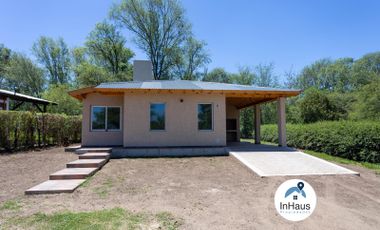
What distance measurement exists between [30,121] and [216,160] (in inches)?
365

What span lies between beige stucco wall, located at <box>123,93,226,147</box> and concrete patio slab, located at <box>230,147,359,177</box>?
1.67 m

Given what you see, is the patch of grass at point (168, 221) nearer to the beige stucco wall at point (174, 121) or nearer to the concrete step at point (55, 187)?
the concrete step at point (55, 187)

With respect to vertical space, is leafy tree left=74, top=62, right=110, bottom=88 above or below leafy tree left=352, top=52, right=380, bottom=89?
below

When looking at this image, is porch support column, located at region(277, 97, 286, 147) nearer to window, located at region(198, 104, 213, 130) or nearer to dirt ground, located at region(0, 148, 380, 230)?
window, located at region(198, 104, 213, 130)

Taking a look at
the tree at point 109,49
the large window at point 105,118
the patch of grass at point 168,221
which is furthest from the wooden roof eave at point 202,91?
the tree at point 109,49

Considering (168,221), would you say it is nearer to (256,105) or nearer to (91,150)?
(91,150)

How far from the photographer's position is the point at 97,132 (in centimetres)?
1032

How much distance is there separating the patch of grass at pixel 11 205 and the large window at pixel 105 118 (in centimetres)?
640

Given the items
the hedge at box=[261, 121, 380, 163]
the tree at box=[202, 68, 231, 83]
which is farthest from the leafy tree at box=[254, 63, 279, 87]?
the hedge at box=[261, 121, 380, 163]

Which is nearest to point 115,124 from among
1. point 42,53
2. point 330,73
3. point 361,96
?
point 361,96

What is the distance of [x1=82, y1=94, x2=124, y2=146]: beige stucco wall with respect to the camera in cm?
1026

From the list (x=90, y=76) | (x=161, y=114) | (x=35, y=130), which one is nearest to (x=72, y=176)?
(x=161, y=114)

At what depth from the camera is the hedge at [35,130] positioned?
952 centimetres

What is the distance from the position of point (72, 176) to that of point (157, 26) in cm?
2239
